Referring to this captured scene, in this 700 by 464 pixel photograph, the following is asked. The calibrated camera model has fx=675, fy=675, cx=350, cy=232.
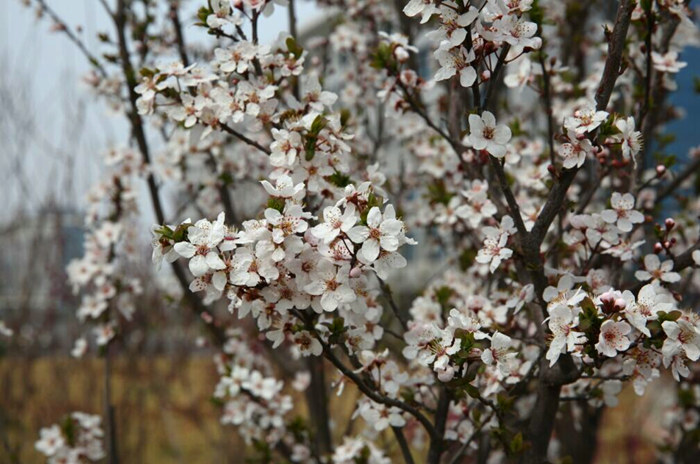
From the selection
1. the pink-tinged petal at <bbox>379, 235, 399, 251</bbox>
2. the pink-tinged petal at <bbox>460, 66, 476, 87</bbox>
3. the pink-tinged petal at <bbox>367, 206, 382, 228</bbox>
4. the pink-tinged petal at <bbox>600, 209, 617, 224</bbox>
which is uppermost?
the pink-tinged petal at <bbox>460, 66, 476, 87</bbox>

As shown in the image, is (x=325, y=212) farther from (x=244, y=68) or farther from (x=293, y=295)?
(x=244, y=68)

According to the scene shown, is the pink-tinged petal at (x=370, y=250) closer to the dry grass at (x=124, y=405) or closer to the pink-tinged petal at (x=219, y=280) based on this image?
the pink-tinged petal at (x=219, y=280)

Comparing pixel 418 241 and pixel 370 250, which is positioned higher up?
pixel 418 241

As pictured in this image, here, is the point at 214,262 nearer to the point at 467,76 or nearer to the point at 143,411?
the point at 467,76

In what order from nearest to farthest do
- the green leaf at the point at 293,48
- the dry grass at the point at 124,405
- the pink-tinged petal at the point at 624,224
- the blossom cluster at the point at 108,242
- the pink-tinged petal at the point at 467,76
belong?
the pink-tinged petal at the point at 467,76
the pink-tinged petal at the point at 624,224
the green leaf at the point at 293,48
the blossom cluster at the point at 108,242
the dry grass at the point at 124,405

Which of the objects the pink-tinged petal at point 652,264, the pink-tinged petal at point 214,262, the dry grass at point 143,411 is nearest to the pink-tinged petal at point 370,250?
the pink-tinged petal at point 214,262

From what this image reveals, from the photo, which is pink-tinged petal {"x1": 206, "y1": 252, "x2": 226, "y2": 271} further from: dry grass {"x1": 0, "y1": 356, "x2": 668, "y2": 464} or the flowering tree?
dry grass {"x1": 0, "y1": 356, "x2": 668, "y2": 464}

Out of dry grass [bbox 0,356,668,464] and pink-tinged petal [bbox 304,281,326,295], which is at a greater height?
dry grass [bbox 0,356,668,464]

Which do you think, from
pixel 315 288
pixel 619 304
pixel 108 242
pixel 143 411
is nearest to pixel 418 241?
pixel 315 288

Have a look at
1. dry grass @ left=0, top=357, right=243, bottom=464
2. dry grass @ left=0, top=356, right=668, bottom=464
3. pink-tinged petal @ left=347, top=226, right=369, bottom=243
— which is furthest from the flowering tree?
dry grass @ left=0, top=356, right=668, bottom=464

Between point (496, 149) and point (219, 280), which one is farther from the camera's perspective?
point (496, 149)

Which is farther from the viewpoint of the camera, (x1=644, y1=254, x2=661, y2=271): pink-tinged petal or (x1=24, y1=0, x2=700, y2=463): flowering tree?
(x1=644, y1=254, x2=661, y2=271): pink-tinged petal

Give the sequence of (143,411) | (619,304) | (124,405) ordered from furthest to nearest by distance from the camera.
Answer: (143,411) → (124,405) → (619,304)

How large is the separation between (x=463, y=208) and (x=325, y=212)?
0.98 metres
